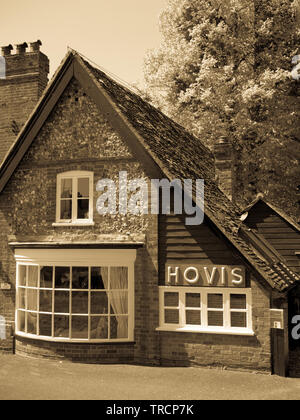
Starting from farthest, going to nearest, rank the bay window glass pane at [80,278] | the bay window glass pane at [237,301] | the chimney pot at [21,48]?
the chimney pot at [21,48] < the bay window glass pane at [80,278] < the bay window glass pane at [237,301]

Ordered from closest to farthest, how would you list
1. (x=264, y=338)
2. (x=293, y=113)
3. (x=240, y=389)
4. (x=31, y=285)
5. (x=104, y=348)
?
(x=240, y=389), (x=264, y=338), (x=104, y=348), (x=31, y=285), (x=293, y=113)

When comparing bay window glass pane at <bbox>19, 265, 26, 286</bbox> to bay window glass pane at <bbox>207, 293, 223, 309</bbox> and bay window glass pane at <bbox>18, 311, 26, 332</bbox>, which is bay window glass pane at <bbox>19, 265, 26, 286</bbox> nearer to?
bay window glass pane at <bbox>18, 311, 26, 332</bbox>

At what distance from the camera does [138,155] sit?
12891mm

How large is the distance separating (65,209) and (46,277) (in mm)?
2191

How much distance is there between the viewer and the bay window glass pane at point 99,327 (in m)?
12.5

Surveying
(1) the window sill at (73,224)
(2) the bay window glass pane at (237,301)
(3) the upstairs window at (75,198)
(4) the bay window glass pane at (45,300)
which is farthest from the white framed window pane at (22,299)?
(2) the bay window glass pane at (237,301)

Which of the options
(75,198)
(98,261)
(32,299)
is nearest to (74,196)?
(75,198)

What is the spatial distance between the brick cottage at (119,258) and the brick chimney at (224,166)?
2.23m

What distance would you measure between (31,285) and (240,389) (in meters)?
6.85

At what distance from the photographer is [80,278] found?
1269 centimetres

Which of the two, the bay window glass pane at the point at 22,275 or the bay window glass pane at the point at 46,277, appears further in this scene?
the bay window glass pane at the point at 22,275

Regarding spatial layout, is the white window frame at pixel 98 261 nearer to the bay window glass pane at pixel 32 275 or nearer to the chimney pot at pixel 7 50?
the bay window glass pane at pixel 32 275

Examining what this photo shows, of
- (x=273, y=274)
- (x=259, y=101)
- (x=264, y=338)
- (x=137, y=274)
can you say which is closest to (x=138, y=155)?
(x=137, y=274)
